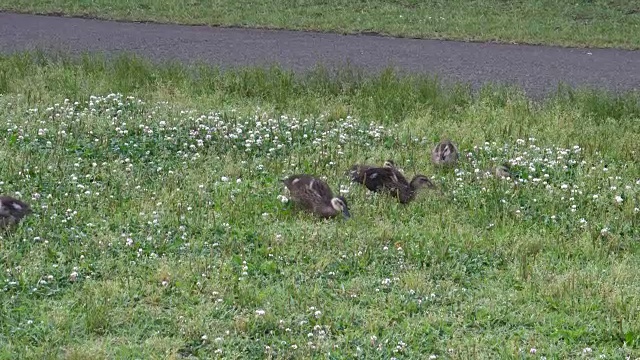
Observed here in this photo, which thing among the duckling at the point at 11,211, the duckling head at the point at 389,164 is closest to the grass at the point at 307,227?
the duckling at the point at 11,211

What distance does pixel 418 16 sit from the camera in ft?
64.1

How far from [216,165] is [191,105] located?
2.41 m

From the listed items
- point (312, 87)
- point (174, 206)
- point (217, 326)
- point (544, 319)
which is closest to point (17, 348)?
point (217, 326)

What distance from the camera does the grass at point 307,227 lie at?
20.8ft

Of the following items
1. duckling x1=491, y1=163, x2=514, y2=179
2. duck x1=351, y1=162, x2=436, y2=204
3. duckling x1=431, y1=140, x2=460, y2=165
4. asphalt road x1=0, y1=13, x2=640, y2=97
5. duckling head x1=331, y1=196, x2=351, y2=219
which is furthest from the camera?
asphalt road x1=0, y1=13, x2=640, y2=97

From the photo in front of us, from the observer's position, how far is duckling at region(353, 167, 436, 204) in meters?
8.77

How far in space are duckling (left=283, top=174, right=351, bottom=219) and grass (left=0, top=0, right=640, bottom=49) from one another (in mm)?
9982

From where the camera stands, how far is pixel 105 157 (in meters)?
9.85

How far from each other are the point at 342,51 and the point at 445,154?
7.28 meters

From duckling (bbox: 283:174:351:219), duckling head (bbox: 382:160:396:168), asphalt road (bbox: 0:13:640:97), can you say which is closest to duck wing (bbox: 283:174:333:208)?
duckling (bbox: 283:174:351:219)

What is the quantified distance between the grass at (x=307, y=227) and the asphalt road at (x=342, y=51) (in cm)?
241

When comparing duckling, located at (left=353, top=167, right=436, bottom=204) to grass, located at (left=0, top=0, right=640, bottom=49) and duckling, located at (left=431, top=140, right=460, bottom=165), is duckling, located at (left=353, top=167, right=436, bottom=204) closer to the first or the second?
duckling, located at (left=431, top=140, right=460, bottom=165)

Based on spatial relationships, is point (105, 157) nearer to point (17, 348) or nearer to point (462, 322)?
point (17, 348)

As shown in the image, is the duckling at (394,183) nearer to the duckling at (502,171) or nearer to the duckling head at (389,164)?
the duckling head at (389,164)
